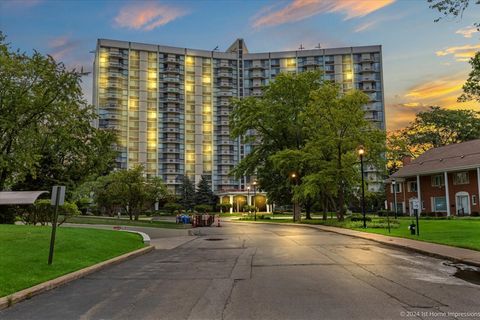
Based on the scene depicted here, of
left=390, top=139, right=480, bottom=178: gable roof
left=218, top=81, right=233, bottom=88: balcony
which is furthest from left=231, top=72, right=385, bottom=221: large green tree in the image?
left=218, top=81, right=233, bottom=88: balcony

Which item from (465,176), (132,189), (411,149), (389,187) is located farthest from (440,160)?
(132,189)

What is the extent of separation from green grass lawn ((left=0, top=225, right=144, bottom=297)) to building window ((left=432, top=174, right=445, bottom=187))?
44.3 metres

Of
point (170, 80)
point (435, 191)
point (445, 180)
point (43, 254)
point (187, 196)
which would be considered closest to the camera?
point (43, 254)

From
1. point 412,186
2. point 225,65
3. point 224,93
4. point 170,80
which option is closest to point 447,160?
point 412,186

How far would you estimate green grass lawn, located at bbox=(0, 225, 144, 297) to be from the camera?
10.1 meters

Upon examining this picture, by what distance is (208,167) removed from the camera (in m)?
120

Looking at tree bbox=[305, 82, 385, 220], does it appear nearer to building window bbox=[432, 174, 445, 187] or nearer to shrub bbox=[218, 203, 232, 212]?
building window bbox=[432, 174, 445, 187]

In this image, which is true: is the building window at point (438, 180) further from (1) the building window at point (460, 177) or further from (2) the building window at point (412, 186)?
(2) the building window at point (412, 186)

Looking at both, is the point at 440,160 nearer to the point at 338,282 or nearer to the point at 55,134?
the point at 55,134

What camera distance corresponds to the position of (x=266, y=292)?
902cm

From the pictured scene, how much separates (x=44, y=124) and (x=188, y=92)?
309 feet

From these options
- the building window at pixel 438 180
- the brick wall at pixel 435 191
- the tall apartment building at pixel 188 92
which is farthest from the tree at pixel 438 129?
the tall apartment building at pixel 188 92

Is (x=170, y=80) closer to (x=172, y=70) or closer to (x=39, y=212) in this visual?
(x=172, y=70)

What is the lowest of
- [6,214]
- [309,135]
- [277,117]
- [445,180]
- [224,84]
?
[6,214]
